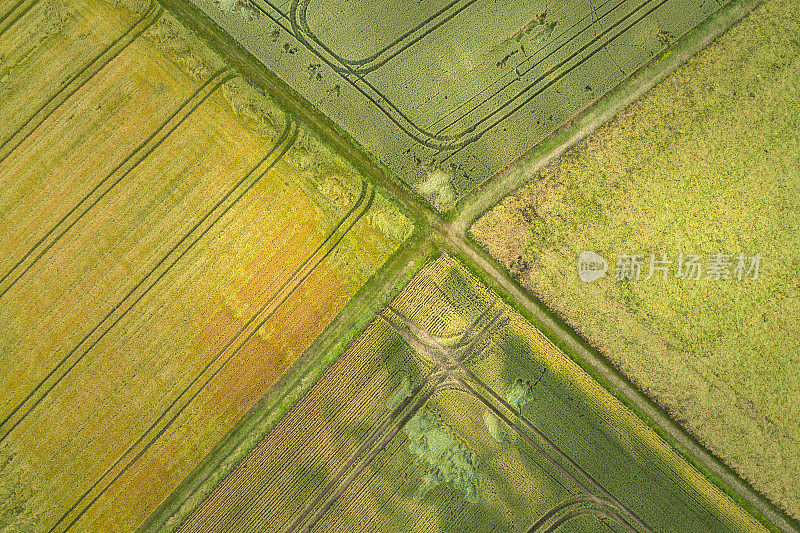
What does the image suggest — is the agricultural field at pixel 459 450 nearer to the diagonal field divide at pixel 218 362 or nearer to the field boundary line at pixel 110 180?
the diagonal field divide at pixel 218 362

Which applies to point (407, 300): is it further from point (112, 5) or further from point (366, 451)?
point (112, 5)

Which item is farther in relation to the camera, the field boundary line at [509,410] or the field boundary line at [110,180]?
the field boundary line at [110,180]

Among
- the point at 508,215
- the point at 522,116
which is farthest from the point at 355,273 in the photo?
the point at 522,116

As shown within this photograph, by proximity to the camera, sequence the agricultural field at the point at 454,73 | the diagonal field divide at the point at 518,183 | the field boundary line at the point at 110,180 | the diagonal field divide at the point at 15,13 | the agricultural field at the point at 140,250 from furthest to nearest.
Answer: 1. the diagonal field divide at the point at 15,13
2. the agricultural field at the point at 454,73
3. the field boundary line at the point at 110,180
4. the diagonal field divide at the point at 518,183
5. the agricultural field at the point at 140,250

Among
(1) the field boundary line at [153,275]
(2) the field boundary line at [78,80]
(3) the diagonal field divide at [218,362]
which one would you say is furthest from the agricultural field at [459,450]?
(2) the field boundary line at [78,80]

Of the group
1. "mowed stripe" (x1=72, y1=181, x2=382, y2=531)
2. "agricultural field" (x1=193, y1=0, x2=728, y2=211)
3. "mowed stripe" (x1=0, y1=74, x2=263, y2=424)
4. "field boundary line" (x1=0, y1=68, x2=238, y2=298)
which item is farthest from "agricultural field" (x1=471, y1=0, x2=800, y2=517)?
"field boundary line" (x1=0, y1=68, x2=238, y2=298)

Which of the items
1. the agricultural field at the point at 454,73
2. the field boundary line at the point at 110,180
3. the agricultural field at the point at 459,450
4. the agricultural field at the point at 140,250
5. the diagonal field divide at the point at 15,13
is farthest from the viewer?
the diagonal field divide at the point at 15,13

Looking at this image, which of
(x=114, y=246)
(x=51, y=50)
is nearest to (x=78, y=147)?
(x=51, y=50)
